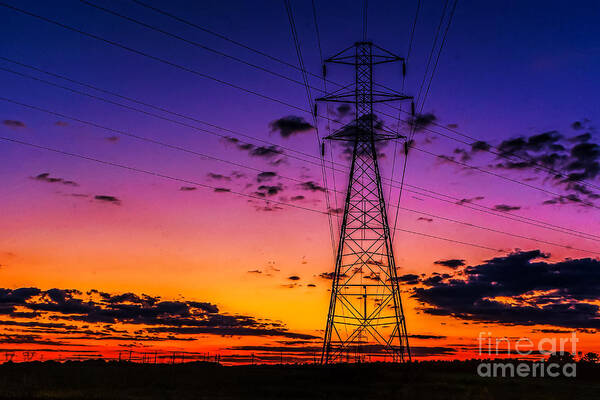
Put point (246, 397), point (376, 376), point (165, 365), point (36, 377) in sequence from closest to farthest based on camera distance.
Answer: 1. point (246, 397)
2. point (376, 376)
3. point (36, 377)
4. point (165, 365)

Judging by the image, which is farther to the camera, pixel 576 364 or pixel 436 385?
pixel 576 364

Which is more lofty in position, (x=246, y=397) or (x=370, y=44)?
(x=370, y=44)

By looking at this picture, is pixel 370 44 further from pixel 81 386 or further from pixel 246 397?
pixel 81 386

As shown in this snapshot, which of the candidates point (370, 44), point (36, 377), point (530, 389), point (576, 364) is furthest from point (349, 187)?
point (576, 364)

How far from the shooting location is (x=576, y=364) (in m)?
91.9

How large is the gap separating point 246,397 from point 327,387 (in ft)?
28.1

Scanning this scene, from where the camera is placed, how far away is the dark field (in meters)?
52.1

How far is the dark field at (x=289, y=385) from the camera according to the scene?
171ft

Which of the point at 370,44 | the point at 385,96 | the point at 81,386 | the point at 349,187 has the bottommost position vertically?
the point at 81,386

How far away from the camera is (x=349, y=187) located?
5381 centimetres

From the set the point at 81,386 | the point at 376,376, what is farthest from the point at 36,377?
the point at 376,376

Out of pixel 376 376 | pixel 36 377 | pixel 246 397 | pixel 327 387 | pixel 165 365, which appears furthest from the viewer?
pixel 165 365

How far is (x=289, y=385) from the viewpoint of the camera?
58625mm

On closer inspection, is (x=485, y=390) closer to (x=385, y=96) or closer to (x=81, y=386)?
(x=385, y=96)
